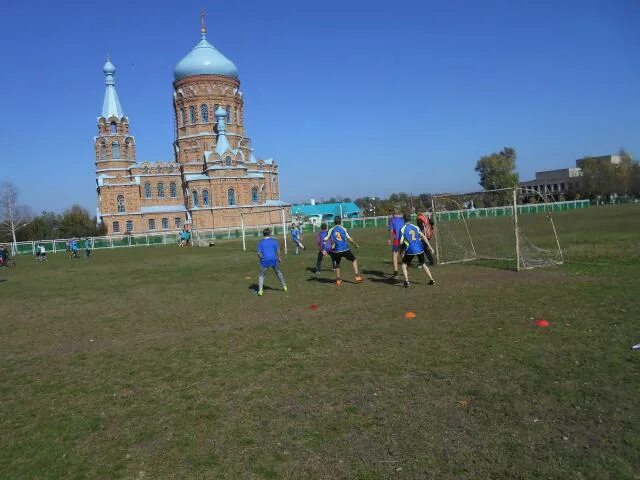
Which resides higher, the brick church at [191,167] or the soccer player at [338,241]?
the brick church at [191,167]

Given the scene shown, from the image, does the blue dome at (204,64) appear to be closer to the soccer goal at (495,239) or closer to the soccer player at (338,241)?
the soccer goal at (495,239)

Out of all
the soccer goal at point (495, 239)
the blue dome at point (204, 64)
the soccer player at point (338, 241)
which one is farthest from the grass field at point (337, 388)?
the blue dome at point (204, 64)

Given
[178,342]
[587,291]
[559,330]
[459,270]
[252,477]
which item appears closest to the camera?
[252,477]

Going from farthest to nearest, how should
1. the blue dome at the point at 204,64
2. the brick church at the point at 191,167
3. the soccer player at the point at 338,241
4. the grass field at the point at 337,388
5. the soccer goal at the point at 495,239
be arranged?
the blue dome at the point at 204,64, the brick church at the point at 191,167, the soccer goal at the point at 495,239, the soccer player at the point at 338,241, the grass field at the point at 337,388

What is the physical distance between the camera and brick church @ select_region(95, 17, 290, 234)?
62531 mm

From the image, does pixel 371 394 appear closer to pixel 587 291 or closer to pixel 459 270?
pixel 587 291

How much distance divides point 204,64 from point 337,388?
6528cm

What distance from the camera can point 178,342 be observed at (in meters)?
8.43

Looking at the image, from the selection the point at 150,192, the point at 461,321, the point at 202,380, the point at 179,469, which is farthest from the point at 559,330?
the point at 150,192

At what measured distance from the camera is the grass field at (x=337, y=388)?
421 centimetres

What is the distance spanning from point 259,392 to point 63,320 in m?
7.27

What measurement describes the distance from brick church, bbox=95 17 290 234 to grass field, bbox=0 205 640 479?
52364 mm

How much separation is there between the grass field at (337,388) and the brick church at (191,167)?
→ 52.4 meters

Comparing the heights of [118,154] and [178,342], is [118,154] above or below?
above
